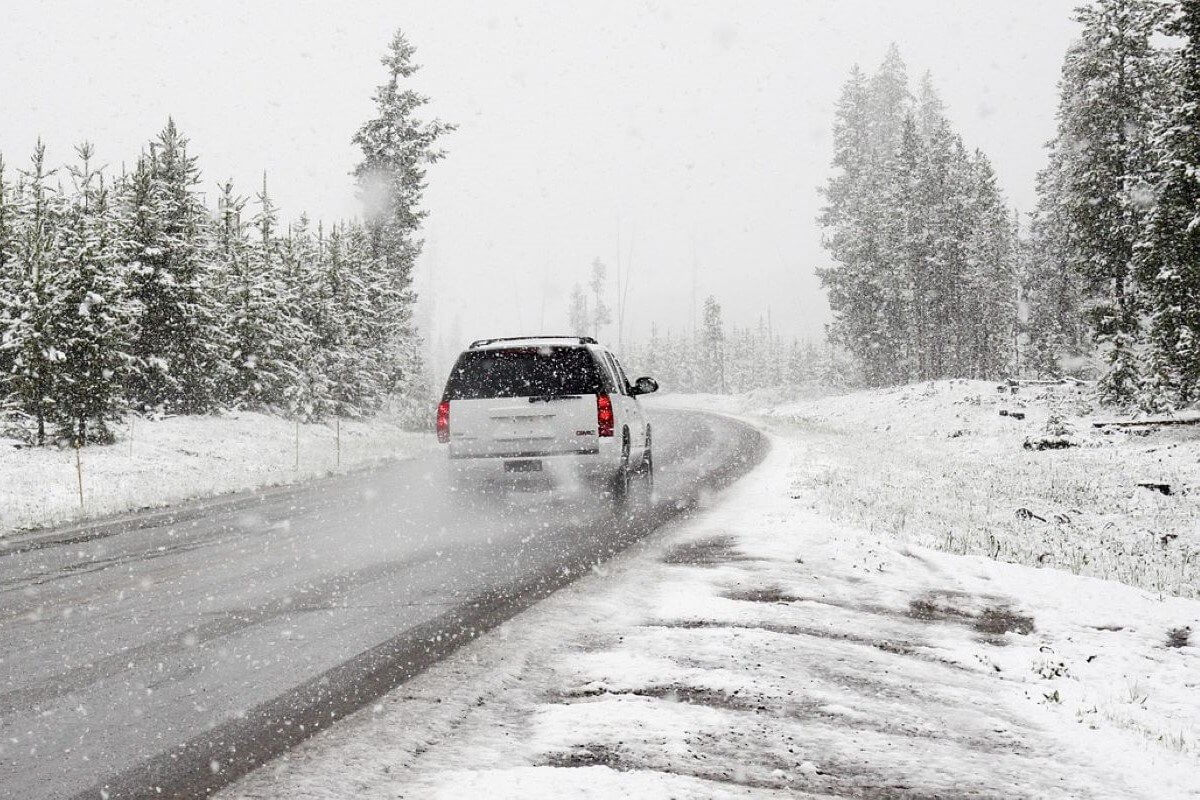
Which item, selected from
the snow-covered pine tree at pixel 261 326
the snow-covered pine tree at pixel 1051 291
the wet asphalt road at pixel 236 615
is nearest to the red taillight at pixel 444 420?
the wet asphalt road at pixel 236 615

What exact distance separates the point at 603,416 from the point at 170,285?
56.0 feet

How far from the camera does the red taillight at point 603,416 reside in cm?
1064

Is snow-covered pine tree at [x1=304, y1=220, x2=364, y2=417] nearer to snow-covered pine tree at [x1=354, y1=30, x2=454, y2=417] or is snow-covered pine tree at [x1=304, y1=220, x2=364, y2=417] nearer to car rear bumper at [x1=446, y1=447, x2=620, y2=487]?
snow-covered pine tree at [x1=354, y1=30, x2=454, y2=417]

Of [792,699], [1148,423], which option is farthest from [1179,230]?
[792,699]

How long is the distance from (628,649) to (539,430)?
5.68m

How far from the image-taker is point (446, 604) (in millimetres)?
6215

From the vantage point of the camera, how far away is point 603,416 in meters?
10.7

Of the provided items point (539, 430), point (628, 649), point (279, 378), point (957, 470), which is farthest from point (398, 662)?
point (279, 378)

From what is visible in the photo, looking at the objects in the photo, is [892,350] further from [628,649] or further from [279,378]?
[628,649]

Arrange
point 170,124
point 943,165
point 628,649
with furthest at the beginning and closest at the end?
point 943,165 → point 170,124 → point 628,649

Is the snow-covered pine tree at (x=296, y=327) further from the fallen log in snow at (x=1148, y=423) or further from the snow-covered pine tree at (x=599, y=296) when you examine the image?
the snow-covered pine tree at (x=599, y=296)

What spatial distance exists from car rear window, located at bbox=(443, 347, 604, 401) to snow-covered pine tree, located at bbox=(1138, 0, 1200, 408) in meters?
13.3

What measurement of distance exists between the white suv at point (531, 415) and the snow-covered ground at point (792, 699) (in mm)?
3295

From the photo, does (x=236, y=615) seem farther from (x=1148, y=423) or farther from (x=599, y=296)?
(x=599, y=296)
